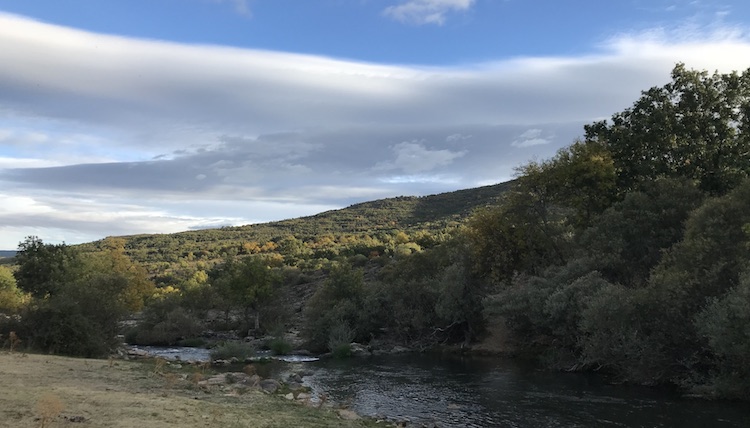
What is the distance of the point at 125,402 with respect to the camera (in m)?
16.2

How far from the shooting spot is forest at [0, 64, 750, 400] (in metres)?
25.1

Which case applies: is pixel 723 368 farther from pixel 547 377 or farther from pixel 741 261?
pixel 547 377

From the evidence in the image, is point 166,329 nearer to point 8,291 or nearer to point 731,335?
point 8,291

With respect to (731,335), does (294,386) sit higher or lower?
lower

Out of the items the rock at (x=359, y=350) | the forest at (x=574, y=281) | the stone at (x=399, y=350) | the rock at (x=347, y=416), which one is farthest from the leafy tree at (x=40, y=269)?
the rock at (x=347, y=416)

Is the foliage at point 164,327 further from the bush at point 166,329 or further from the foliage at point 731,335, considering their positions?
the foliage at point 731,335

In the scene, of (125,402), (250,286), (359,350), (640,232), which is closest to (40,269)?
(250,286)

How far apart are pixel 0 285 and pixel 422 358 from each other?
53.9 metres

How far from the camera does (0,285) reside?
66312 mm

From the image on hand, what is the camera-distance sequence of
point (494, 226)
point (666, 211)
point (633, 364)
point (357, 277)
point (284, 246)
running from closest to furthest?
1. point (633, 364)
2. point (666, 211)
3. point (494, 226)
4. point (357, 277)
5. point (284, 246)

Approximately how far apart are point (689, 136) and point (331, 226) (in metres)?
125

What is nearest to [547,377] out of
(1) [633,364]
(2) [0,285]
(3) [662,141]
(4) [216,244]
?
(1) [633,364]

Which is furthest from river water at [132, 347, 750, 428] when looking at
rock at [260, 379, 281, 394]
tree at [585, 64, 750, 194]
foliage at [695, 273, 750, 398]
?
tree at [585, 64, 750, 194]

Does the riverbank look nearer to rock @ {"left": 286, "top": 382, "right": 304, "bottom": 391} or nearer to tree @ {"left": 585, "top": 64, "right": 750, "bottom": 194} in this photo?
rock @ {"left": 286, "top": 382, "right": 304, "bottom": 391}
